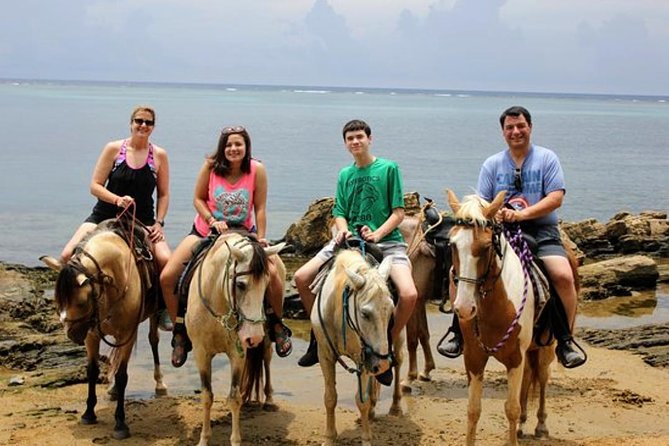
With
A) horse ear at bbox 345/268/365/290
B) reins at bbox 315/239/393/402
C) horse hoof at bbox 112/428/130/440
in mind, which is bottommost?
horse hoof at bbox 112/428/130/440

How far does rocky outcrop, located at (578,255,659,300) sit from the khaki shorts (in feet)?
26.1

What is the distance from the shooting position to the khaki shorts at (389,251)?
23.7ft

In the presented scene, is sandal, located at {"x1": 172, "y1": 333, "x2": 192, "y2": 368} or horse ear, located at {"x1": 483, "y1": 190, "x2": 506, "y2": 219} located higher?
horse ear, located at {"x1": 483, "y1": 190, "x2": 506, "y2": 219}

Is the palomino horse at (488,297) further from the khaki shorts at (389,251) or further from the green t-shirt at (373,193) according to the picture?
the green t-shirt at (373,193)

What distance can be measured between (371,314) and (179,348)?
219 cm

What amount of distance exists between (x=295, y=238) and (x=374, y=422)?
1006cm

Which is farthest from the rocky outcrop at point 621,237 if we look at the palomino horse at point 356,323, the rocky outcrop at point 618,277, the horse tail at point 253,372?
the palomino horse at point 356,323

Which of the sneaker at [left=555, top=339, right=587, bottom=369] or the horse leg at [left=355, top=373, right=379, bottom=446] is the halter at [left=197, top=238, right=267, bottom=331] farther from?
the sneaker at [left=555, top=339, right=587, bottom=369]

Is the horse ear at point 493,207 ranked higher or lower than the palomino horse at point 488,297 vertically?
higher

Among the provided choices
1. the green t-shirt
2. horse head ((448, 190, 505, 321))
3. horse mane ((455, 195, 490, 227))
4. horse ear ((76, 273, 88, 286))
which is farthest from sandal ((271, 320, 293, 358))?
horse mane ((455, 195, 490, 227))

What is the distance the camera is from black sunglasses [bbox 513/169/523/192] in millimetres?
6992

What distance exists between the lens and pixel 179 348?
725 cm

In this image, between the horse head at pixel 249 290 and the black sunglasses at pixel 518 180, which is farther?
the black sunglasses at pixel 518 180

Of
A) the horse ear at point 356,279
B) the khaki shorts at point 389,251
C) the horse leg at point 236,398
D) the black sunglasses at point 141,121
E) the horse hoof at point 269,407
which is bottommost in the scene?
the horse hoof at point 269,407
